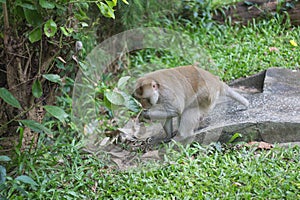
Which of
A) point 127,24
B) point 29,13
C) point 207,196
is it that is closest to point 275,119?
point 207,196

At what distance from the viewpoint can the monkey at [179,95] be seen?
203 inches

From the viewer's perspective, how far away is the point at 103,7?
12.4ft

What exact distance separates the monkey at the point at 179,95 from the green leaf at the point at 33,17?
1.44m

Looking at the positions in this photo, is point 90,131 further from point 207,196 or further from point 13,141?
point 207,196

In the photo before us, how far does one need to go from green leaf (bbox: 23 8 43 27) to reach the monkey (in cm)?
144

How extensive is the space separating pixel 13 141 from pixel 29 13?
1.38 meters

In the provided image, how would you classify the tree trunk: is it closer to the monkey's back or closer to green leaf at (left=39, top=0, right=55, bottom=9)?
the monkey's back

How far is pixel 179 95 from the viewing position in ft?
17.2

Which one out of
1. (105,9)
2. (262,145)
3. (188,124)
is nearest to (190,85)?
(188,124)

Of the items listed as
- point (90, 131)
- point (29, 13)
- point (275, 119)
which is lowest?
point (90, 131)

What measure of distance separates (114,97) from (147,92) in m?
1.23

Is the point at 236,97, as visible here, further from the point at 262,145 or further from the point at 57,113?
the point at 57,113

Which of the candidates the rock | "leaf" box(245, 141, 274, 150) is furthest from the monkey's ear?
"leaf" box(245, 141, 274, 150)

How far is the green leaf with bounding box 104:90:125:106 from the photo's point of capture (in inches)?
151
